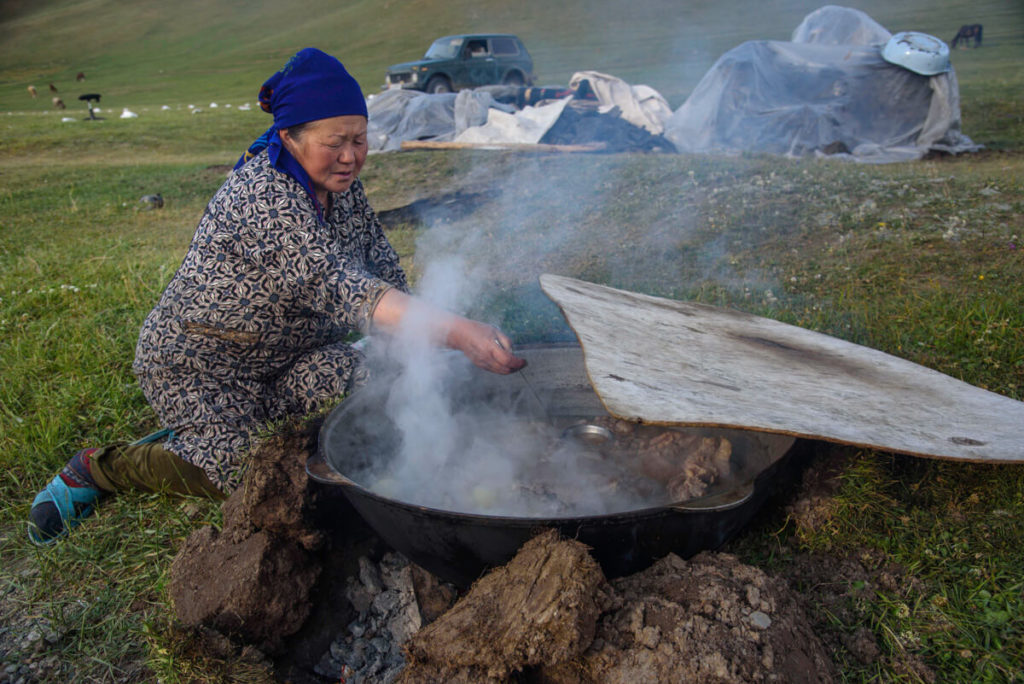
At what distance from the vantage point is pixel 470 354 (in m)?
1.84

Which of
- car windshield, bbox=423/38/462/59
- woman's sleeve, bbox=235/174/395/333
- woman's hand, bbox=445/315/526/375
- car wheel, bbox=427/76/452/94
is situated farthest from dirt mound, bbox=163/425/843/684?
car windshield, bbox=423/38/462/59

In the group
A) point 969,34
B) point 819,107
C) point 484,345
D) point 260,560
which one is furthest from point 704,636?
point 969,34

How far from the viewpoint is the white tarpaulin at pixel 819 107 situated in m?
9.03

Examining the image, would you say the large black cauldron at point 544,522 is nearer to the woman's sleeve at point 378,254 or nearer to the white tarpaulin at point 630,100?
the woman's sleeve at point 378,254

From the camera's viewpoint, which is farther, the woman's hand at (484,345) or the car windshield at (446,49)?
the car windshield at (446,49)

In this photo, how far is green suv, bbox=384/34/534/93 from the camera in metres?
14.9

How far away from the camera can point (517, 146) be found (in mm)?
9031

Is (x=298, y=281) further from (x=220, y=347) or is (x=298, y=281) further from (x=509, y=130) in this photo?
(x=509, y=130)

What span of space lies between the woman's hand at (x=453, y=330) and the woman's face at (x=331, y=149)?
57 centimetres

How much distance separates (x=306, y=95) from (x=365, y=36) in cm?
3896

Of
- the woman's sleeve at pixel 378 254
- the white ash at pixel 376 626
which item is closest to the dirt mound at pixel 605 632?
the white ash at pixel 376 626

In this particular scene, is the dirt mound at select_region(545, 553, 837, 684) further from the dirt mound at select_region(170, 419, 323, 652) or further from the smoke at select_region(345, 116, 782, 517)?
the dirt mound at select_region(170, 419, 323, 652)

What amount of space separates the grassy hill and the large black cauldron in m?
15.6

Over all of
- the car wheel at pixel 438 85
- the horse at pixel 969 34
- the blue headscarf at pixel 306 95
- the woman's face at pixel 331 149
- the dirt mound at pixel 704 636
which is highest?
the blue headscarf at pixel 306 95
